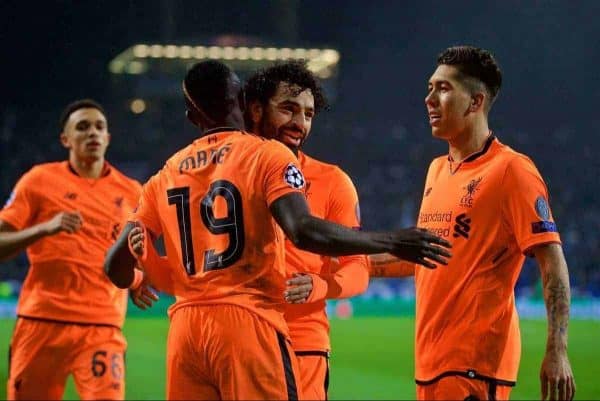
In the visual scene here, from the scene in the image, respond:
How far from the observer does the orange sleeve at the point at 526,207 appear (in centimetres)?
371

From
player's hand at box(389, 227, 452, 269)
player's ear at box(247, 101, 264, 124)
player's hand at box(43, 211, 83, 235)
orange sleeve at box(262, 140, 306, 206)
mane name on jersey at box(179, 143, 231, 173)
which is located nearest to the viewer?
player's hand at box(389, 227, 452, 269)

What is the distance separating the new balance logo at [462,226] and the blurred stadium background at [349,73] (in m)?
15.5

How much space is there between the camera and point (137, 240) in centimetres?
362

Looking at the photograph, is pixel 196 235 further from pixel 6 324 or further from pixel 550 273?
pixel 6 324

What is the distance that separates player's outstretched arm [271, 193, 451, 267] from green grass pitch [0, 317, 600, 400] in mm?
7705

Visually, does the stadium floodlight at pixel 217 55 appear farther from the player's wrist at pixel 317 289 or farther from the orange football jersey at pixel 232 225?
the orange football jersey at pixel 232 225

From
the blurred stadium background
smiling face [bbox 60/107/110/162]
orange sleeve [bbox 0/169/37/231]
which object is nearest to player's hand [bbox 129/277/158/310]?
orange sleeve [bbox 0/169/37/231]

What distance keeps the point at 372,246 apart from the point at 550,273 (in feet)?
2.84

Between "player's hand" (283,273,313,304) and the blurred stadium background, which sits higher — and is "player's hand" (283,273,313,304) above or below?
below

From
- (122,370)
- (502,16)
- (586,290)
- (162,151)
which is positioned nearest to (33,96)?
(162,151)

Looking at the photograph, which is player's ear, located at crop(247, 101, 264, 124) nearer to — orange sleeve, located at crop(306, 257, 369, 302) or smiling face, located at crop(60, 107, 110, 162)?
orange sleeve, located at crop(306, 257, 369, 302)

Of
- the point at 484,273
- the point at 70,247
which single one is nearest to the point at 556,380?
the point at 484,273

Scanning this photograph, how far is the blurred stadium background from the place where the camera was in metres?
26.2

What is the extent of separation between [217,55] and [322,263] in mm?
25446
